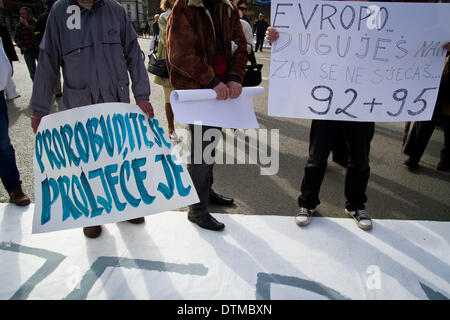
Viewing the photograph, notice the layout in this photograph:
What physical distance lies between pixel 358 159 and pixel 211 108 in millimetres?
1180

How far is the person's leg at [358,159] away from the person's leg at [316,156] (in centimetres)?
14

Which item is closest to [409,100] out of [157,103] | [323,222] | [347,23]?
[347,23]

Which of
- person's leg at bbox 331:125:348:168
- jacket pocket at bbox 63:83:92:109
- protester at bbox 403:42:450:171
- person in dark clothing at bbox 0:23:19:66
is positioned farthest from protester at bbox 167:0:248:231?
person in dark clothing at bbox 0:23:19:66

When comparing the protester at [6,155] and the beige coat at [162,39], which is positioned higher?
the beige coat at [162,39]

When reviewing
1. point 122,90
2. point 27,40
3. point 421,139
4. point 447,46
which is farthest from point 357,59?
point 27,40

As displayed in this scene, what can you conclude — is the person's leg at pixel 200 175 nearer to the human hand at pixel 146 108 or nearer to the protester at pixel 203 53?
the protester at pixel 203 53

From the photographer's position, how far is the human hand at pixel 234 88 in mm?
2070

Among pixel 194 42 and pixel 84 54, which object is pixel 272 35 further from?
pixel 84 54

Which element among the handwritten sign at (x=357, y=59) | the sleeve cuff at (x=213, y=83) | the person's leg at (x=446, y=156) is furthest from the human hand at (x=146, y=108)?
the person's leg at (x=446, y=156)

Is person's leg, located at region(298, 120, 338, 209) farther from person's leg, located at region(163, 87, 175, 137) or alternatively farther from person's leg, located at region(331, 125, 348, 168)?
person's leg, located at region(163, 87, 175, 137)

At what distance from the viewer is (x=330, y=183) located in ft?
10.8

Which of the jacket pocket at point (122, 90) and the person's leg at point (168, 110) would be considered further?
the person's leg at point (168, 110)

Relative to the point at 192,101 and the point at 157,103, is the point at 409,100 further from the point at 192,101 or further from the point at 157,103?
the point at 157,103
